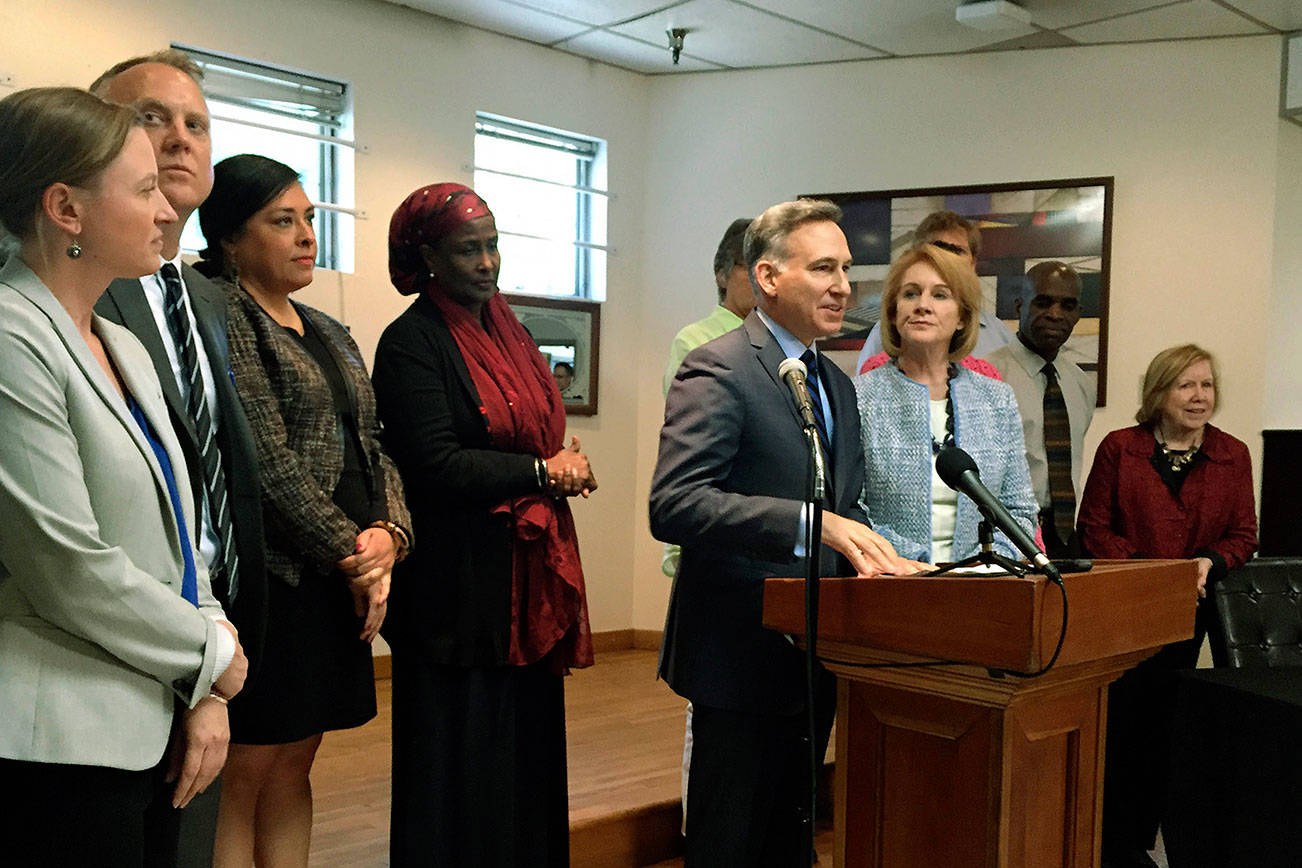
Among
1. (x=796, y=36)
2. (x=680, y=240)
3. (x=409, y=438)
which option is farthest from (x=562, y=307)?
(x=409, y=438)

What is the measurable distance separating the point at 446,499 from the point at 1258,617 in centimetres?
205

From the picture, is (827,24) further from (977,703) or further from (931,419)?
(977,703)

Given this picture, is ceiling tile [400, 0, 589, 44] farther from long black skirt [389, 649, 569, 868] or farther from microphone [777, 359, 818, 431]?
microphone [777, 359, 818, 431]

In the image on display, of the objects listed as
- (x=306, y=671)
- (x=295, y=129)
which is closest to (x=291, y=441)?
(x=306, y=671)

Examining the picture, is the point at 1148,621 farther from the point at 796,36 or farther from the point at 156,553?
the point at 796,36

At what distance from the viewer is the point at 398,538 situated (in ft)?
7.27

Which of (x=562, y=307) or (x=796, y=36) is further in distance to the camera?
(x=562, y=307)

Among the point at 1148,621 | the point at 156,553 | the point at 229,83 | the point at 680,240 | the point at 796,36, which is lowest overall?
the point at 1148,621

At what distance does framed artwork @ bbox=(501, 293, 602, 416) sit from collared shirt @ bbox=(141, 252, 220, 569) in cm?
353

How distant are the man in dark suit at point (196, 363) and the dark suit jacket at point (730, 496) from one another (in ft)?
2.28

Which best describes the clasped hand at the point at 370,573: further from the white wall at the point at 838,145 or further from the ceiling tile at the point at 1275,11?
the ceiling tile at the point at 1275,11

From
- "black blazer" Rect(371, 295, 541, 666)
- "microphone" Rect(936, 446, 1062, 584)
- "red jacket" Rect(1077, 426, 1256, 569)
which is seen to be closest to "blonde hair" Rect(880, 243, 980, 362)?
"black blazer" Rect(371, 295, 541, 666)

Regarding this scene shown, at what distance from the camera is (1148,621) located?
1.77 m

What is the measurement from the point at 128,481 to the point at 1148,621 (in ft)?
4.64
